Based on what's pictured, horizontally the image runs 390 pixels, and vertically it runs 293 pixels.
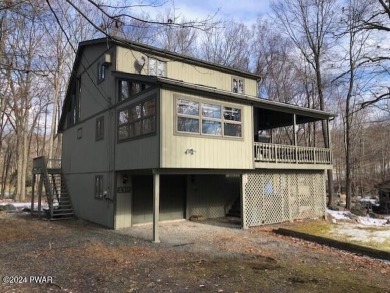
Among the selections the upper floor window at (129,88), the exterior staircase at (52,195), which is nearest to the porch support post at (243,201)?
the upper floor window at (129,88)

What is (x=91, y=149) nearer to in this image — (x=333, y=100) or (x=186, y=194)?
(x=186, y=194)

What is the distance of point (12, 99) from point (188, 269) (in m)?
26.3

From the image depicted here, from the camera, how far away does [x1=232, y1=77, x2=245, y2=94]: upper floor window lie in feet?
61.0

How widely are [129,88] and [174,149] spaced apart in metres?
3.96

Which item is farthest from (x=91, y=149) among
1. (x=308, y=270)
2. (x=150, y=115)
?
(x=308, y=270)

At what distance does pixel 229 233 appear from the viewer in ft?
41.6

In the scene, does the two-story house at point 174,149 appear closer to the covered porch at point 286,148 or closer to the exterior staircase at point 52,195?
the covered porch at point 286,148

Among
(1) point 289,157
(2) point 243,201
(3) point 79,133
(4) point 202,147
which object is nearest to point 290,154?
(1) point 289,157

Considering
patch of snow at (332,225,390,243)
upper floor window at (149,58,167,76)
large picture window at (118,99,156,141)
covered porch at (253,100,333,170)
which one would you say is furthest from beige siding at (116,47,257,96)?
patch of snow at (332,225,390,243)

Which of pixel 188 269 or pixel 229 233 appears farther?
pixel 229 233

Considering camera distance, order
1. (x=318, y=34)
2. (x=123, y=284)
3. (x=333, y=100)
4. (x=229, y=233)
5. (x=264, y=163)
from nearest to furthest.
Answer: (x=123, y=284) < (x=229, y=233) < (x=264, y=163) < (x=318, y=34) < (x=333, y=100)

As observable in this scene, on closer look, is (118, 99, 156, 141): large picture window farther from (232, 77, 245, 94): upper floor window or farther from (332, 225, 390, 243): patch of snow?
(332, 225, 390, 243): patch of snow

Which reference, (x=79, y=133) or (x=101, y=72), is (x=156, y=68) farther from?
(x=79, y=133)

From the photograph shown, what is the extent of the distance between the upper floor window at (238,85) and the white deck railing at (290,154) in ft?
15.3
